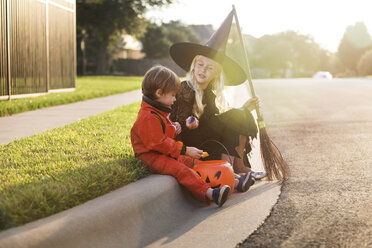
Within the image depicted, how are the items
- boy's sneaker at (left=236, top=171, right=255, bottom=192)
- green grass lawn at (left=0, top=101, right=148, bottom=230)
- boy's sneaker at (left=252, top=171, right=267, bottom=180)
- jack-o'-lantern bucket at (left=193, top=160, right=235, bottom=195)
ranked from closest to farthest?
green grass lawn at (left=0, top=101, right=148, bottom=230), jack-o'-lantern bucket at (left=193, top=160, right=235, bottom=195), boy's sneaker at (left=236, top=171, right=255, bottom=192), boy's sneaker at (left=252, top=171, right=267, bottom=180)

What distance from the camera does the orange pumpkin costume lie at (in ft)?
12.2

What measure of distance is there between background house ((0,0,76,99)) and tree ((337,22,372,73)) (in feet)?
235

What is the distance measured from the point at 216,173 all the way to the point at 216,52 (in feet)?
4.19

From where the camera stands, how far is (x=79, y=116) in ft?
27.4

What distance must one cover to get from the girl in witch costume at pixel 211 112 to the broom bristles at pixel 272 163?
0.28 feet

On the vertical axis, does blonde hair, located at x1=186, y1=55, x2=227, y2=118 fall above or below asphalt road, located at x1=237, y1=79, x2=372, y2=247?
above

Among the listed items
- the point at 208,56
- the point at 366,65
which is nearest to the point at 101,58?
the point at 366,65

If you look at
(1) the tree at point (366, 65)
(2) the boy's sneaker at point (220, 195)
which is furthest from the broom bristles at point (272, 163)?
(1) the tree at point (366, 65)

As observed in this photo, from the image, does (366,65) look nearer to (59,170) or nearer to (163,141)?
(163,141)

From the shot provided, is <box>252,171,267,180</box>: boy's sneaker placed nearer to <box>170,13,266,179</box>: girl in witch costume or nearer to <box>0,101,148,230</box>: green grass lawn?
<box>170,13,266,179</box>: girl in witch costume

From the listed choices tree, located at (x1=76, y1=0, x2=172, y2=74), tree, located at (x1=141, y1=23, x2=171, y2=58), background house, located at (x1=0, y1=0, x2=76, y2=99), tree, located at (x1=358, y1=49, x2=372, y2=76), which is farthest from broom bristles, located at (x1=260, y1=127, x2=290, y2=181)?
tree, located at (x1=358, y1=49, x2=372, y2=76)

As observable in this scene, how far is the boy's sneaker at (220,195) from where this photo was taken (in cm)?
371

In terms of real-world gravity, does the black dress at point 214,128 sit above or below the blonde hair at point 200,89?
below

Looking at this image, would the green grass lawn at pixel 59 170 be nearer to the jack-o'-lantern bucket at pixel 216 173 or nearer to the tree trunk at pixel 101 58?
the jack-o'-lantern bucket at pixel 216 173
